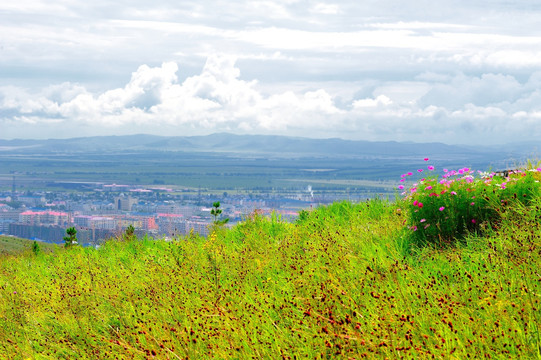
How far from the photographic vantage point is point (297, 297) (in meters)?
5.82

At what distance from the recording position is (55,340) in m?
7.62

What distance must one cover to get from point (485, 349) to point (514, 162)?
7.00 m

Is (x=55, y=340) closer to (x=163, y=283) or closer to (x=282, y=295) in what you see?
(x=163, y=283)

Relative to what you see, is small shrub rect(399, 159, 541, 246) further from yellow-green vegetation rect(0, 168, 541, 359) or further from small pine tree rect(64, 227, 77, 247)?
small pine tree rect(64, 227, 77, 247)

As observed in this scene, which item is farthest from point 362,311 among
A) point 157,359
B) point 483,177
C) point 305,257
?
point 483,177

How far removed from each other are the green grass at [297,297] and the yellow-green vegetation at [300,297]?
0.08 ft

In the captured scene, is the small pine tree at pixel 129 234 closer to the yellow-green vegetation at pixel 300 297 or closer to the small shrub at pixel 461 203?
the yellow-green vegetation at pixel 300 297

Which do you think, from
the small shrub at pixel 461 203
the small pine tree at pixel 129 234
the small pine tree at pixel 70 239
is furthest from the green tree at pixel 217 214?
the small shrub at pixel 461 203

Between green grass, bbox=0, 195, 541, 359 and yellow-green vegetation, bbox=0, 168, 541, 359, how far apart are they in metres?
0.02

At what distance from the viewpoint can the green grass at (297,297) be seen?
5.24m

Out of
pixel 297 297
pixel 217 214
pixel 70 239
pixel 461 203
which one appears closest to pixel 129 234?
pixel 217 214

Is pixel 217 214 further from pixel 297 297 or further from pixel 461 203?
pixel 297 297

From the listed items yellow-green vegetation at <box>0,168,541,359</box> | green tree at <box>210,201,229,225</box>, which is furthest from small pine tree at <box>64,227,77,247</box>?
green tree at <box>210,201,229,225</box>

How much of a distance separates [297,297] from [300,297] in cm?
73
